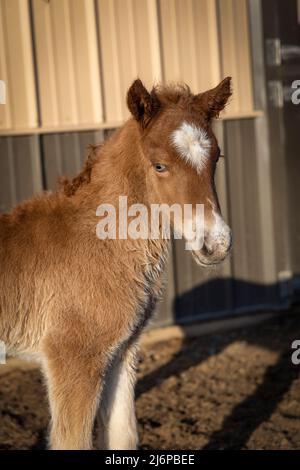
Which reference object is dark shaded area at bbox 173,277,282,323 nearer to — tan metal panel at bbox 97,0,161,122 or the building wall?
the building wall

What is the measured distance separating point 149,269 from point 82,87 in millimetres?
3113

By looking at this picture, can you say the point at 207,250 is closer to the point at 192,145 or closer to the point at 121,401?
the point at 192,145

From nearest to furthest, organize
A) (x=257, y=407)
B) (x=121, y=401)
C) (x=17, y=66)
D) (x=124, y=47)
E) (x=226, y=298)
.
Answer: (x=121, y=401), (x=257, y=407), (x=17, y=66), (x=124, y=47), (x=226, y=298)

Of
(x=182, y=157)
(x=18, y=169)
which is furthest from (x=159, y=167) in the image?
(x=18, y=169)

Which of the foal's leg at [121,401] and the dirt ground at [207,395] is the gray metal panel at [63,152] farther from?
the foal's leg at [121,401]

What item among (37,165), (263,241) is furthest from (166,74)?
(263,241)

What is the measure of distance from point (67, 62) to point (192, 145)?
321 cm

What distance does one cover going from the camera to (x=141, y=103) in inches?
153

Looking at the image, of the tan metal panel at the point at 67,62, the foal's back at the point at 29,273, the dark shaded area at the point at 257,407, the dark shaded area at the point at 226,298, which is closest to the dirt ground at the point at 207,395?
the dark shaded area at the point at 257,407

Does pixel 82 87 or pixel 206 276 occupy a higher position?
pixel 82 87

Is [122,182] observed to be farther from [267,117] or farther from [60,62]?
[267,117]

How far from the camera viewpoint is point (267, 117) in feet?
24.4

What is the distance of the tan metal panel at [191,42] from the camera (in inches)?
273

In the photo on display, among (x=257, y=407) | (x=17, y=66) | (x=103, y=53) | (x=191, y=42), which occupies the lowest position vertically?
(x=257, y=407)
